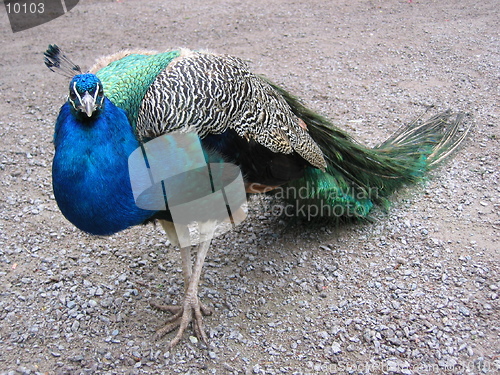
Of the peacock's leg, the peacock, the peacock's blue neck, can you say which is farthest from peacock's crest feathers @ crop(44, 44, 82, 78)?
the peacock's leg

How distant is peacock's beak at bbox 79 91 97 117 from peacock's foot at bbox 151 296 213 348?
1.24 m

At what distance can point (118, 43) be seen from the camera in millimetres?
6191

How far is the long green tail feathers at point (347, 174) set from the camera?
9.99 feet

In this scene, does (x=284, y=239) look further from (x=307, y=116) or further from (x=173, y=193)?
(x=173, y=193)

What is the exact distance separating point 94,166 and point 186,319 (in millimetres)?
1070

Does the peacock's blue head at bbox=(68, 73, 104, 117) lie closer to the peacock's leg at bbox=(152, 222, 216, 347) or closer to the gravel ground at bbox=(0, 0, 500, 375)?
the peacock's leg at bbox=(152, 222, 216, 347)

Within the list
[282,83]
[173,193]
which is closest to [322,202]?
[173,193]

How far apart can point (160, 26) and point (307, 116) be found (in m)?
4.31

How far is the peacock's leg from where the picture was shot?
2.63 meters

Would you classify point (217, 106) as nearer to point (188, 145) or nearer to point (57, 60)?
point (188, 145)

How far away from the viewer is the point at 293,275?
3000 millimetres

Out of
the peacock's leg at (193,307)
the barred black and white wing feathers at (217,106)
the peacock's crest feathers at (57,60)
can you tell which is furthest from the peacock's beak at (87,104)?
the peacock's leg at (193,307)

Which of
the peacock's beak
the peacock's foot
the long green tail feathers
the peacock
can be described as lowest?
the peacock's foot

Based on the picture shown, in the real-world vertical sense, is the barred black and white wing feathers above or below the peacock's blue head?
below
